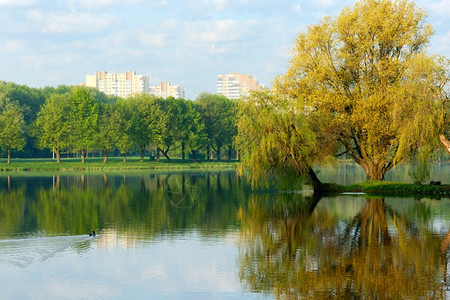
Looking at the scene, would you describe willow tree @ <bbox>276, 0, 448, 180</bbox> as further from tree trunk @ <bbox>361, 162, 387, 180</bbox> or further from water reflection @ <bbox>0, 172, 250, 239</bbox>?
water reflection @ <bbox>0, 172, 250, 239</bbox>

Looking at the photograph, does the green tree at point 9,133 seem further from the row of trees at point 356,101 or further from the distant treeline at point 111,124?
the row of trees at point 356,101

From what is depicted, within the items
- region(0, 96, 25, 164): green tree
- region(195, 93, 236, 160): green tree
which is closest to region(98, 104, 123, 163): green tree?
region(0, 96, 25, 164): green tree

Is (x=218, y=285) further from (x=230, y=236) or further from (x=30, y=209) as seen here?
(x=30, y=209)

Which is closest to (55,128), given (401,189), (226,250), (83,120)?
(83,120)

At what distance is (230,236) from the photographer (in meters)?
23.8

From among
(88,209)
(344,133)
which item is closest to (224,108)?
(344,133)

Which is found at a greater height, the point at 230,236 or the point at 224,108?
the point at 224,108

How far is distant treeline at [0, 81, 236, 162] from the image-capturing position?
9888 cm

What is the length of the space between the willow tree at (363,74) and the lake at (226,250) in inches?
363

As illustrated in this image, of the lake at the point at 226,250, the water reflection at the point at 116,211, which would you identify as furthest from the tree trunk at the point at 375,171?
the water reflection at the point at 116,211

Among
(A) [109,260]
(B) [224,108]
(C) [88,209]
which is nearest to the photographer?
(A) [109,260]

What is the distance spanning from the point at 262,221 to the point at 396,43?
24403 millimetres

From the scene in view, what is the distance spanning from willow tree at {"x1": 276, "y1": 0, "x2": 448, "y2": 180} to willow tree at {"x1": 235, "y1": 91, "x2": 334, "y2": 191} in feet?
5.88

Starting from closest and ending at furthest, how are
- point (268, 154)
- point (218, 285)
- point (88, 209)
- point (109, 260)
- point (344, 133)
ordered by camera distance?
point (218, 285)
point (109, 260)
point (88, 209)
point (268, 154)
point (344, 133)
